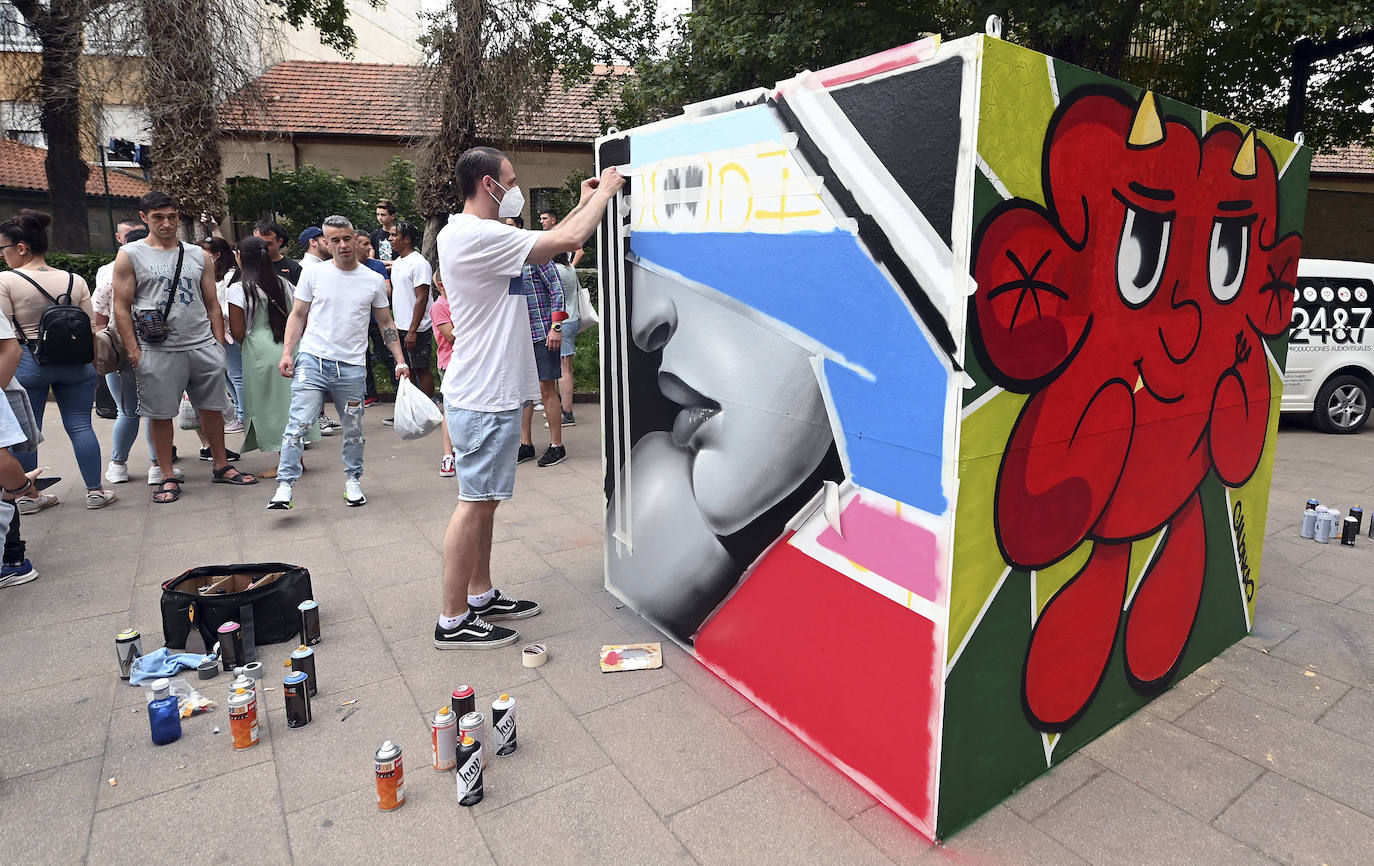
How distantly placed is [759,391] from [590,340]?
11287mm

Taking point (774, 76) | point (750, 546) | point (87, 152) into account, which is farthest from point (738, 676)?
point (87, 152)

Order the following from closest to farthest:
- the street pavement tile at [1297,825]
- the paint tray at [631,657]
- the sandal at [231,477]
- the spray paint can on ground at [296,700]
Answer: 1. the street pavement tile at [1297,825]
2. the spray paint can on ground at [296,700]
3. the paint tray at [631,657]
4. the sandal at [231,477]

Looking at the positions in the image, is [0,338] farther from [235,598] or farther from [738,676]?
[738,676]

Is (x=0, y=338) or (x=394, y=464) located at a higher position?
(x=0, y=338)

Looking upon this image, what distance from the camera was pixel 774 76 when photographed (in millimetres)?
11594

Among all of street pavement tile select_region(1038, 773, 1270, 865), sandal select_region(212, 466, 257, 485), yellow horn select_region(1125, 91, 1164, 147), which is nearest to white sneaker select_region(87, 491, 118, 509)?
sandal select_region(212, 466, 257, 485)

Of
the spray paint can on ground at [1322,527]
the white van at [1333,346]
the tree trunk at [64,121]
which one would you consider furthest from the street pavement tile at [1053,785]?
the tree trunk at [64,121]

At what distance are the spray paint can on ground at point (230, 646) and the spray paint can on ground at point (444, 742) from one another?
1.21 meters

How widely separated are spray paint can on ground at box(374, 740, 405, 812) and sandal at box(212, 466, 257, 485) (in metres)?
4.43

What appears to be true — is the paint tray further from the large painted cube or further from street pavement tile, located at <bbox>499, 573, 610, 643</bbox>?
street pavement tile, located at <bbox>499, 573, 610, 643</bbox>

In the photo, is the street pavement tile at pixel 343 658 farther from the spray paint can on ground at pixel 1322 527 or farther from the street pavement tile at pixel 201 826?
the spray paint can on ground at pixel 1322 527

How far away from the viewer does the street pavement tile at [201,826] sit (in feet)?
7.25

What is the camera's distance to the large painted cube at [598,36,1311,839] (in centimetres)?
213

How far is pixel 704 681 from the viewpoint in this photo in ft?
10.5
